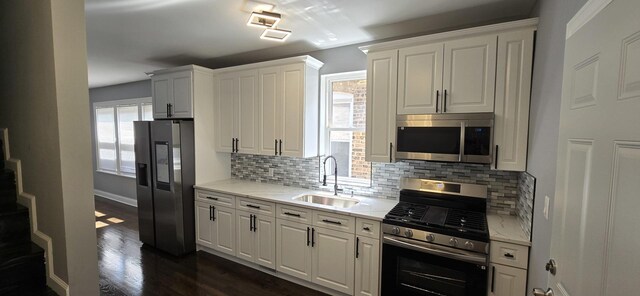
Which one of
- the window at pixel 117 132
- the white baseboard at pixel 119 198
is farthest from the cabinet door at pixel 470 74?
the white baseboard at pixel 119 198

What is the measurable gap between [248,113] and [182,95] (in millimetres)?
918

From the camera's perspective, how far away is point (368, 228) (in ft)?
7.73

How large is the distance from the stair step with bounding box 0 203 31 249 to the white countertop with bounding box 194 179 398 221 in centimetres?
170

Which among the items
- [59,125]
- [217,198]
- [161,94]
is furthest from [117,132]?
[59,125]

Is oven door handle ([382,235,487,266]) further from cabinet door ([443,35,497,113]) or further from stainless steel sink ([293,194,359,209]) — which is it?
cabinet door ([443,35,497,113])

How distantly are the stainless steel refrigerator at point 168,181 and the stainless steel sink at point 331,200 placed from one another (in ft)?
4.93

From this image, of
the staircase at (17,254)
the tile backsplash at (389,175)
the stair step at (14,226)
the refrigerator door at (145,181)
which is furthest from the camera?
the refrigerator door at (145,181)

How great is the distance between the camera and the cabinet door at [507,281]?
1.87 m

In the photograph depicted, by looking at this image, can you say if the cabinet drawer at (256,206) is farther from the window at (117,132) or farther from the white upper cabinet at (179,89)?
the window at (117,132)

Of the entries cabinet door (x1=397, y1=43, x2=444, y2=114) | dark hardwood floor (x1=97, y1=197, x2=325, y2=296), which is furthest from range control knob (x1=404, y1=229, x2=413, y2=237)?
dark hardwood floor (x1=97, y1=197, x2=325, y2=296)

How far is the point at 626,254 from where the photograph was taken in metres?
0.70

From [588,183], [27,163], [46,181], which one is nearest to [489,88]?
Result: [588,183]

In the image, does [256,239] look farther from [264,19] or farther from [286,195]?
[264,19]

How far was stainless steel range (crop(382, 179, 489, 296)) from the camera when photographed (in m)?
1.95
